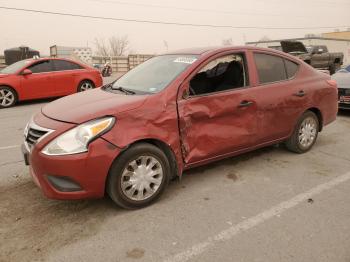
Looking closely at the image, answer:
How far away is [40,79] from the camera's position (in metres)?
10.1

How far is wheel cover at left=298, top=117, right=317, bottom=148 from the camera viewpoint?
5020 millimetres

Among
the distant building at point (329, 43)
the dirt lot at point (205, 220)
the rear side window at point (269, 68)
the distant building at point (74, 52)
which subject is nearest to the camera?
the dirt lot at point (205, 220)

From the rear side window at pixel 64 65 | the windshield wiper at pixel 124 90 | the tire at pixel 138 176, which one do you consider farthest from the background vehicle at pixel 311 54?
the tire at pixel 138 176

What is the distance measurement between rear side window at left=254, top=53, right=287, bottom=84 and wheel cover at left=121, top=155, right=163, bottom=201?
189 centimetres

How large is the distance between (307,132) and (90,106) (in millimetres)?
3247

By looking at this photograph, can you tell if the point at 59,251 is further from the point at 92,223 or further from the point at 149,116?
the point at 149,116

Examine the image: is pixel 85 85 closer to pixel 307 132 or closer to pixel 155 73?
pixel 155 73

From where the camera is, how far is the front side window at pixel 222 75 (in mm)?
4156

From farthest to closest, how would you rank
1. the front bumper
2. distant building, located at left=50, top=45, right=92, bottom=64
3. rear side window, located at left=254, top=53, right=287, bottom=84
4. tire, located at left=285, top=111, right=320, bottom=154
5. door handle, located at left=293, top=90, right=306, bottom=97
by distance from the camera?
distant building, located at left=50, top=45, right=92, bottom=64 → tire, located at left=285, top=111, right=320, bottom=154 → door handle, located at left=293, top=90, right=306, bottom=97 → rear side window, located at left=254, top=53, right=287, bottom=84 → the front bumper

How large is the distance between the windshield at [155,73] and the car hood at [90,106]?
298 millimetres

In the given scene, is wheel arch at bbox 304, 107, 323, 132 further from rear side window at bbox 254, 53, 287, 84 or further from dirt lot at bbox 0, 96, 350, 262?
dirt lot at bbox 0, 96, 350, 262

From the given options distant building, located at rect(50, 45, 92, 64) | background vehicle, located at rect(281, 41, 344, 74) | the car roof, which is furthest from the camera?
distant building, located at rect(50, 45, 92, 64)

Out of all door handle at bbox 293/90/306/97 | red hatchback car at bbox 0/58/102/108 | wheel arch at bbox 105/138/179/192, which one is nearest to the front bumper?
wheel arch at bbox 105/138/179/192

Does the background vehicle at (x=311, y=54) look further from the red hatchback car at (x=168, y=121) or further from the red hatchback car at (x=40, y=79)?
the red hatchback car at (x=168, y=121)
